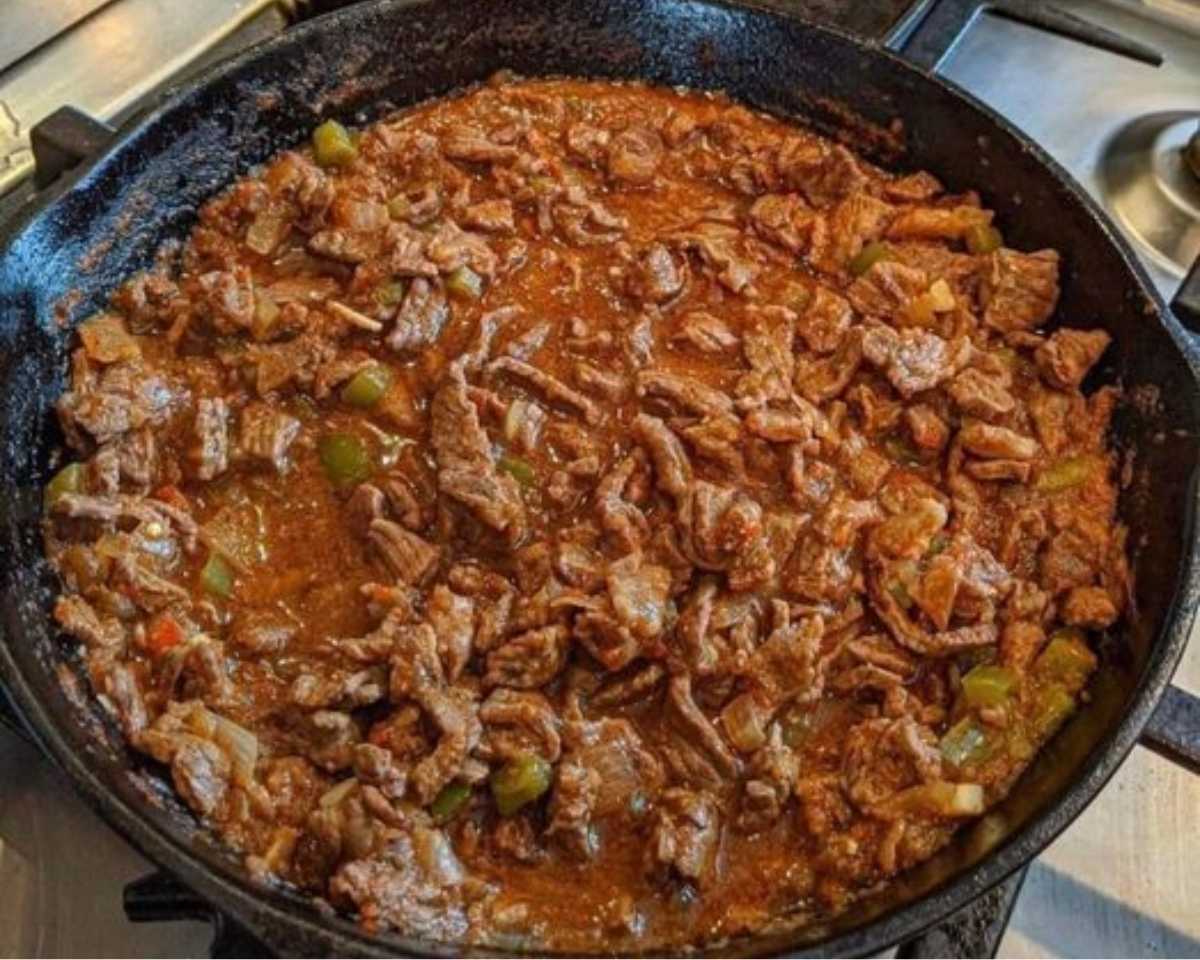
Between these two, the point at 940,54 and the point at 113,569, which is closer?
the point at 113,569

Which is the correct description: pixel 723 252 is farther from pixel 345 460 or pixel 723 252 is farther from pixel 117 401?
pixel 117 401

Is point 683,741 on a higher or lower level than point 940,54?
lower

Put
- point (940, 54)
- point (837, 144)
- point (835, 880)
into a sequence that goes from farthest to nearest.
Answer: point (940, 54) < point (837, 144) < point (835, 880)

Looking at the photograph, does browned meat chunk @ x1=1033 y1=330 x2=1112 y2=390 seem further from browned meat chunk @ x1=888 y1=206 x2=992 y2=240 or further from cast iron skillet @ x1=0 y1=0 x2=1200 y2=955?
browned meat chunk @ x1=888 y1=206 x2=992 y2=240

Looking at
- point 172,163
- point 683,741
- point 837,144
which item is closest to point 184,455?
point 172,163

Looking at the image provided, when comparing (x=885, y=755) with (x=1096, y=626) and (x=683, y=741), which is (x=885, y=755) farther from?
(x=1096, y=626)

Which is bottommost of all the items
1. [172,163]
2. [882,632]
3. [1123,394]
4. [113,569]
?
[882,632]

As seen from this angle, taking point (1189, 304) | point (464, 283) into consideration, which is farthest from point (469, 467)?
point (1189, 304)

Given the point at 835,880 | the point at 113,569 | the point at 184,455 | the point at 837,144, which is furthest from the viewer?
the point at 837,144
